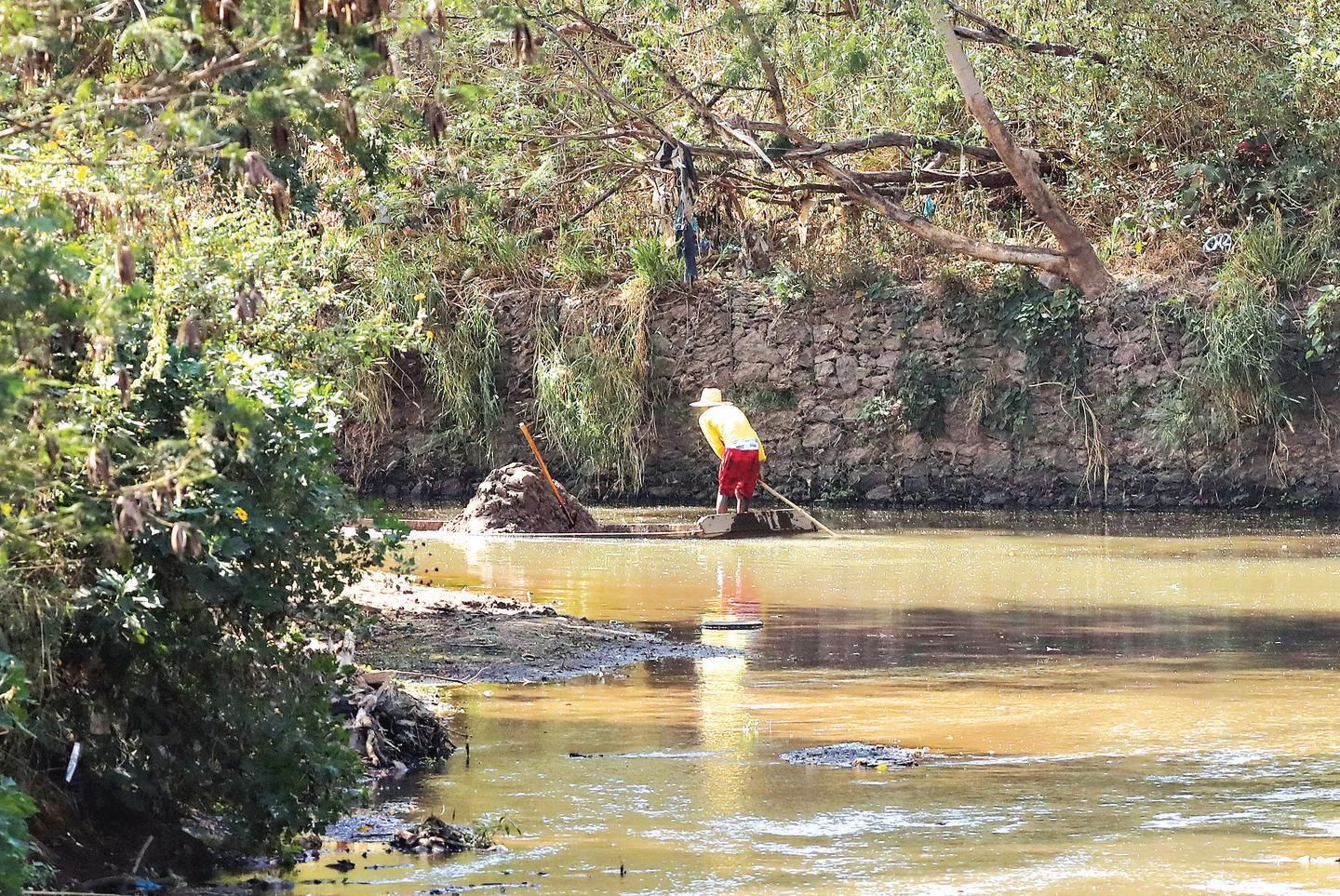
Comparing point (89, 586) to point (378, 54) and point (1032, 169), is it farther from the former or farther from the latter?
point (1032, 169)

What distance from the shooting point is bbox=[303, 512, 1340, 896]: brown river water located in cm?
661

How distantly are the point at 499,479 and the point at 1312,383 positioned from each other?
10530 mm

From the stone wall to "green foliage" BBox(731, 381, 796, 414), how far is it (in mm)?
20

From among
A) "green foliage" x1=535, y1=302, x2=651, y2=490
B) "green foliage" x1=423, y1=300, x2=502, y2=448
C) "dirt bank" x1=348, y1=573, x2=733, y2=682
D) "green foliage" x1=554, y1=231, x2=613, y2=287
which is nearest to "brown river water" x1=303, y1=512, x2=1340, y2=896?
"dirt bank" x1=348, y1=573, x2=733, y2=682

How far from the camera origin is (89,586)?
6117mm

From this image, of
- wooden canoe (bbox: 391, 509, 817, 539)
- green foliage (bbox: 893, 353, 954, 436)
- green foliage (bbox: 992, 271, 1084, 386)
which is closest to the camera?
wooden canoe (bbox: 391, 509, 817, 539)

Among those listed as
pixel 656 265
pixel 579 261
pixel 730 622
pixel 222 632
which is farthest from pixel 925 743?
pixel 579 261

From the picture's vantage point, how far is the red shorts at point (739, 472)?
70.8 ft

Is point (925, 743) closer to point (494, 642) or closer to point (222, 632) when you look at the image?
point (222, 632)

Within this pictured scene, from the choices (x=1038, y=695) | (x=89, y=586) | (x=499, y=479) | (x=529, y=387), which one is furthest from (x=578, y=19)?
(x=89, y=586)

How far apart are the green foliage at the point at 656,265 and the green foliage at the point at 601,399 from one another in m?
0.57

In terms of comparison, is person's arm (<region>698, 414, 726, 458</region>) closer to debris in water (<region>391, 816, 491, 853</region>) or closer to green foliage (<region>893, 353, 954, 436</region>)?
green foliage (<region>893, 353, 954, 436</region>)

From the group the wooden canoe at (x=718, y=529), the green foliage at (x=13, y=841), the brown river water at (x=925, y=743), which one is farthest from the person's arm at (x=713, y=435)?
the green foliage at (x=13, y=841)

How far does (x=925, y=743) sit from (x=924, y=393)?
58.9 ft
